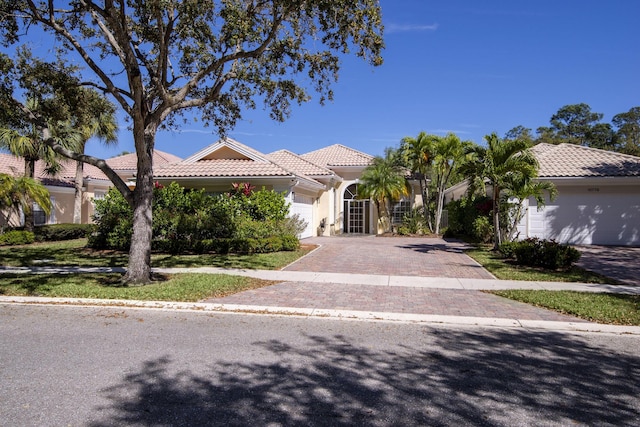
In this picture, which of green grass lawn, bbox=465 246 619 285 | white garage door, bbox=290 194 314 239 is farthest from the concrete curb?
white garage door, bbox=290 194 314 239

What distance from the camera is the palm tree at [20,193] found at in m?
19.3

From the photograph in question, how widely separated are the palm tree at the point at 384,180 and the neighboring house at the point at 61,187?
584 inches

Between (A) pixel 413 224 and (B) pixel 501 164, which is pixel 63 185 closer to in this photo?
(A) pixel 413 224

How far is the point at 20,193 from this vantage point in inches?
786

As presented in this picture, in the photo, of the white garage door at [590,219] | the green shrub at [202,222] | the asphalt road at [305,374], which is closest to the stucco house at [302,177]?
the green shrub at [202,222]

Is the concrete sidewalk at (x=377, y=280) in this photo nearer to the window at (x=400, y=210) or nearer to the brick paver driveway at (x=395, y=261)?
the brick paver driveway at (x=395, y=261)

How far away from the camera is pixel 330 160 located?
1123 inches

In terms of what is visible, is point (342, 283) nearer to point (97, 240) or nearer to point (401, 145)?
point (97, 240)

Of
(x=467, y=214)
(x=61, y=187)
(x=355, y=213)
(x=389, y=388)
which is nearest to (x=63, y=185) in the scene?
(x=61, y=187)

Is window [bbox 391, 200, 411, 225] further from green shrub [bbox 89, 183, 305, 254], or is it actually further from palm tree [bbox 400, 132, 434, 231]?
green shrub [bbox 89, 183, 305, 254]

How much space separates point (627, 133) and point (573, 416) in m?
61.4

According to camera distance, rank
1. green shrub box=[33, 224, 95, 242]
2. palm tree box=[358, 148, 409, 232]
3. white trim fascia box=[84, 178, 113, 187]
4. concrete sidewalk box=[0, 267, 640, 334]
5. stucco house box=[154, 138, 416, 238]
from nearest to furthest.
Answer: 1. concrete sidewalk box=[0, 267, 640, 334]
2. stucco house box=[154, 138, 416, 238]
3. green shrub box=[33, 224, 95, 242]
4. palm tree box=[358, 148, 409, 232]
5. white trim fascia box=[84, 178, 113, 187]

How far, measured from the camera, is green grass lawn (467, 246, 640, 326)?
Result: 24.6 feet

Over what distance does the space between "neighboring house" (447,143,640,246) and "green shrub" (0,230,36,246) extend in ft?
71.4
